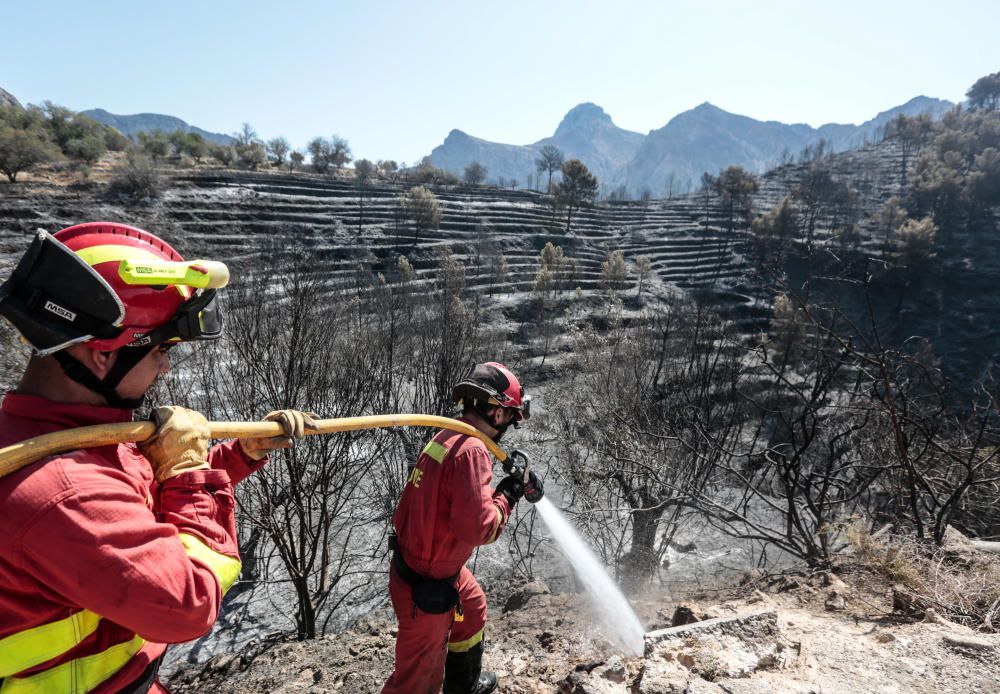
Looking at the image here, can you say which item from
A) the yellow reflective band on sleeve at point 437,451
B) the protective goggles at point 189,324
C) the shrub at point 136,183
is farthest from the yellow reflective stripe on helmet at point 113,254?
the shrub at point 136,183

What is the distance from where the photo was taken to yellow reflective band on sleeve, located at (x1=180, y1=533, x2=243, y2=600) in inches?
58.4

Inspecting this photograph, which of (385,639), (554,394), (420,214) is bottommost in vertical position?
(554,394)

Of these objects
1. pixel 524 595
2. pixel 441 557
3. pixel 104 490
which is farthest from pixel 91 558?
pixel 524 595

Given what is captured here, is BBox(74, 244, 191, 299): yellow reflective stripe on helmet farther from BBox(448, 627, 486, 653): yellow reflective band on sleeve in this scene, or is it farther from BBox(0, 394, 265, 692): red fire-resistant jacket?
BBox(448, 627, 486, 653): yellow reflective band on sleeve

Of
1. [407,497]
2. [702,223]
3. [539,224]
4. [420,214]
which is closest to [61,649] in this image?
[407,497]

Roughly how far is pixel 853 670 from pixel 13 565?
12.7 feet

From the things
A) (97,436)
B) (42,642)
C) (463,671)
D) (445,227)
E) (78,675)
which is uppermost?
(445,227)

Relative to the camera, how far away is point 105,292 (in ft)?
4.67

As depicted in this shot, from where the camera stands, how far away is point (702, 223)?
7281cm

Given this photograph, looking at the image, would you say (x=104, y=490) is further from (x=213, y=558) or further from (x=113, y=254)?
(x=113, y=254)

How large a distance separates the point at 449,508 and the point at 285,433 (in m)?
1.39

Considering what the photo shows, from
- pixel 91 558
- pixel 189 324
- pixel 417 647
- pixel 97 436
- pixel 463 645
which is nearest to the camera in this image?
pixel 91 558

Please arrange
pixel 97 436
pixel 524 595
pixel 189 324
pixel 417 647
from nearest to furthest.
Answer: pixel 97 436 < pixel 189 324 < pixel 417 647 < pixel 524 595

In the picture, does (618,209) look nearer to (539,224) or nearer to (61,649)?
(539,224)
